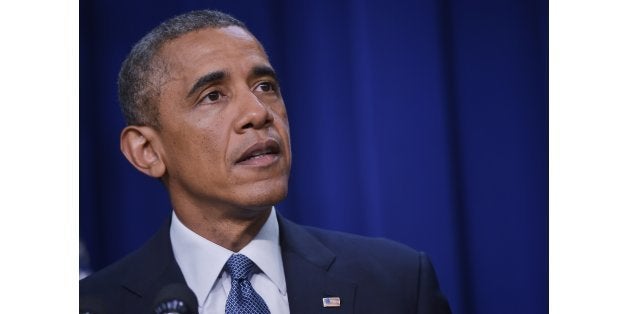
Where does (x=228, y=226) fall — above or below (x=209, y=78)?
below

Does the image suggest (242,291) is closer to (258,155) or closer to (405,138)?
(258,155)

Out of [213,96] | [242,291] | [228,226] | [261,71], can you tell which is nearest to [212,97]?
[213,96]

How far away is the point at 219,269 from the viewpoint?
124cm

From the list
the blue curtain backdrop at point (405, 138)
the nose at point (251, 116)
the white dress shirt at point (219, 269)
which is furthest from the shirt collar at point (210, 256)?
the nose at point (251, 116)

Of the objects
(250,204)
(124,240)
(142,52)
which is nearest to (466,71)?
(250,204)

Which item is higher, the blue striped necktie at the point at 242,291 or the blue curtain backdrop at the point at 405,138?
the blue curtain backdrop at the point at 405,138

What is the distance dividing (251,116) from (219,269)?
0.93ft

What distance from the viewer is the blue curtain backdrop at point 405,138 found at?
139cm

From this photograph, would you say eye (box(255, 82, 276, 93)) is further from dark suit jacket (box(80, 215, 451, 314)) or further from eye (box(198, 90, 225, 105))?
dark suit jacket (box(80, 215, 451, 314))

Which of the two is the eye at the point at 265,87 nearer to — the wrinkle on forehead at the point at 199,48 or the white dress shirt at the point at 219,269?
the wrinkle on forehead at the point at 199,48

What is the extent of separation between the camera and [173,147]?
1275 mm

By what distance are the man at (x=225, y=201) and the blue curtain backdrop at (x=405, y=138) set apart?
0.06 m

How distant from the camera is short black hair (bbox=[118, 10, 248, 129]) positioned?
51.0 inches
